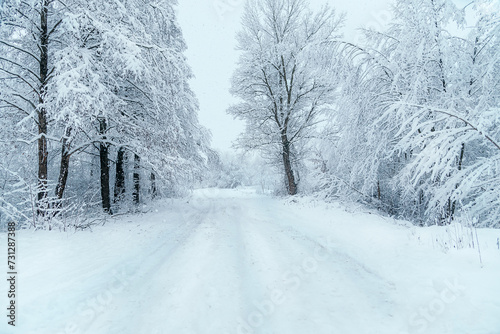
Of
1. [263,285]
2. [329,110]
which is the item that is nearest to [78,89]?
[263,285]

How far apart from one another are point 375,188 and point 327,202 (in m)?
1.84

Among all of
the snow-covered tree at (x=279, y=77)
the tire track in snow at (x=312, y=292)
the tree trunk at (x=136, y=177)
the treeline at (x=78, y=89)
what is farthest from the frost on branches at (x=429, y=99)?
the tree trunk at (x=136, y=177)

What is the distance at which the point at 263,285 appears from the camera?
3301mm

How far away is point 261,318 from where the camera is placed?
2.58 metres

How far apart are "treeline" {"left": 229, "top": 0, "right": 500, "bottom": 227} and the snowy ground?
4.80 ft

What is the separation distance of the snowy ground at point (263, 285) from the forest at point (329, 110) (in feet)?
4.65

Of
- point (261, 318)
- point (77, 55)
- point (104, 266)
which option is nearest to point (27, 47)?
point (77, 55)

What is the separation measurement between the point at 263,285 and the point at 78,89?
5.77 meters

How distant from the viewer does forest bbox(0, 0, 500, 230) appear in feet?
17.2

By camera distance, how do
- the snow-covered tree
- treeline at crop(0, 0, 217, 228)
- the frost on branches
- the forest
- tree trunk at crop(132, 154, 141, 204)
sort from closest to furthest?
the frost on branches < the forest < treeline at crop(0, 0, 217, 228) < tree trunk at crop(132, 154, 141, 204) < the snow-covered tree

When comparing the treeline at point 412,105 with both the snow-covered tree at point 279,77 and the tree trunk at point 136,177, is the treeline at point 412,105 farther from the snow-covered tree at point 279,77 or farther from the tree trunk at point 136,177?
the tree trunk at point 136,177

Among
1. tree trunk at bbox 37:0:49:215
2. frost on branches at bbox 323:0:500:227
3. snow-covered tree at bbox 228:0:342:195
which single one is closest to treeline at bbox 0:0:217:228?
Result: tree trunk at bbox 37:0:49:215

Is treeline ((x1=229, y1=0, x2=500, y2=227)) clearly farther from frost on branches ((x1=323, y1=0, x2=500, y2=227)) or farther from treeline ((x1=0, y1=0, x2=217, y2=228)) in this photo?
treeline ((x1=0, y1=0, x2=217, y2=228))

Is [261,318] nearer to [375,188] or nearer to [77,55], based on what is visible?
[77,55]
